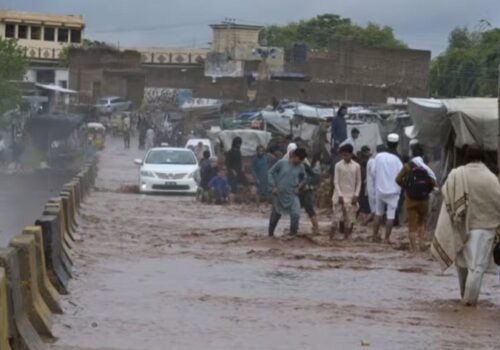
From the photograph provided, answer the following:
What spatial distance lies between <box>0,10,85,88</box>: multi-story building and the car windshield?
8385 cm

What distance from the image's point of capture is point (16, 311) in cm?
1037

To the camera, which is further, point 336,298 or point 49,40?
point 49,40

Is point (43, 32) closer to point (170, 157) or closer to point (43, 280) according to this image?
point (170, 157)

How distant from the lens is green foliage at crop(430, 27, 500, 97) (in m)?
73.0

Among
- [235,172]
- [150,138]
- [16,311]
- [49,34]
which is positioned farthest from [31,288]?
[49,34]

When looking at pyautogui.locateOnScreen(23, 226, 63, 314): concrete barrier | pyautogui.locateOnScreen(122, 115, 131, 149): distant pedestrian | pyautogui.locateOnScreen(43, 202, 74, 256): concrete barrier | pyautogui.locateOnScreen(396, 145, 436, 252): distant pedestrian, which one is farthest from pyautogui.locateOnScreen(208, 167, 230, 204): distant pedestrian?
pyautogui.locateOnScreen(122, 115, 131, 149): distant pedestrian

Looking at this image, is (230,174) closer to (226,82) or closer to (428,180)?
(428,180)

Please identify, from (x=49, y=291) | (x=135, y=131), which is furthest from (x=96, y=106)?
(x=49, y=291)

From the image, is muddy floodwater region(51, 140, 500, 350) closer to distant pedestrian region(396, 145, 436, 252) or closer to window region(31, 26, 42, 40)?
distant pedestrian region(396, 145, 436, 252)

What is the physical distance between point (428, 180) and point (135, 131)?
6845 cm

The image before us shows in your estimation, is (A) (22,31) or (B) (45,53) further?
(A) (22,31)

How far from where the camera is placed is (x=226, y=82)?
8175cm

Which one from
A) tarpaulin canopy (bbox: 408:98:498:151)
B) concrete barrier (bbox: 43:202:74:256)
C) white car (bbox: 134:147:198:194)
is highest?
tarpaulin canopy (bbox: 408:98:498:151)

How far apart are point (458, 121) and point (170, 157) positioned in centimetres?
1822
